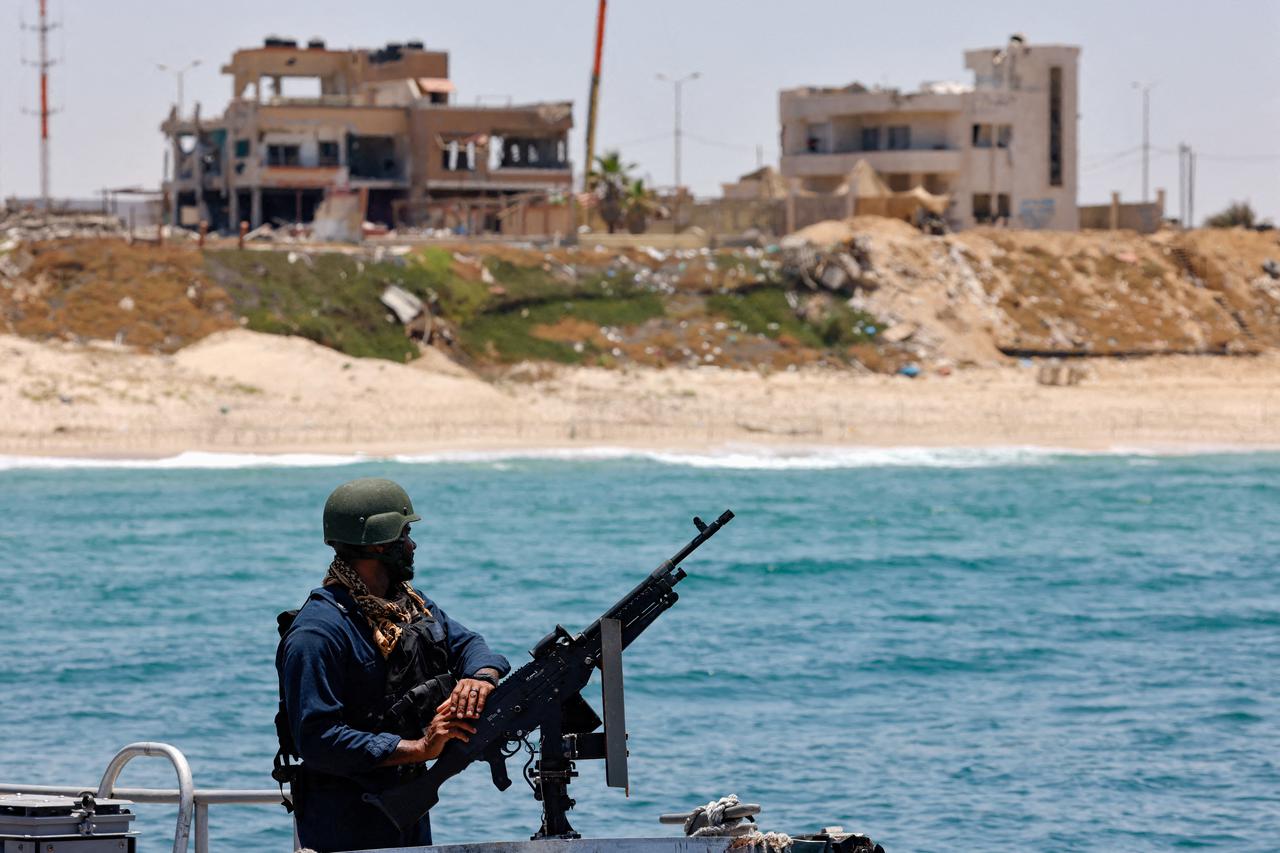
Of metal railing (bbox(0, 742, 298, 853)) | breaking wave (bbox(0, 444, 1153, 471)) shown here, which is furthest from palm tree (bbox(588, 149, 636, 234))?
metal railing (bbox(0, 742, 298, 853))

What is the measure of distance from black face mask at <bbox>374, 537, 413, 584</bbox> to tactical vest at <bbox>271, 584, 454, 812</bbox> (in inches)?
5.8

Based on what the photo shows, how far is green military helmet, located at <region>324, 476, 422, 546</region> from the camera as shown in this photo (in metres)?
5.98

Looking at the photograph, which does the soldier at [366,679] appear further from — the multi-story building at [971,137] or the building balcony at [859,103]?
the building balcony at [859,103]

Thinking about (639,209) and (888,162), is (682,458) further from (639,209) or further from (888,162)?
A: (888,162)

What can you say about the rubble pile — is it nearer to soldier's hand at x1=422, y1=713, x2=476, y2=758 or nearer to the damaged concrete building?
the damaged concrete building

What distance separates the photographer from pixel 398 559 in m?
6.10

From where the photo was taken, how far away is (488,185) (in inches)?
2906

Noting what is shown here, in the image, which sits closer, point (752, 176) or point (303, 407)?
point (303, 407)

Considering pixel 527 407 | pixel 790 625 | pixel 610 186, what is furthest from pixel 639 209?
pixel 790 625

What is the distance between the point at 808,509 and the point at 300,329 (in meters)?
14.9

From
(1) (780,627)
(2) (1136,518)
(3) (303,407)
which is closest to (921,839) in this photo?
(1) (780,627)

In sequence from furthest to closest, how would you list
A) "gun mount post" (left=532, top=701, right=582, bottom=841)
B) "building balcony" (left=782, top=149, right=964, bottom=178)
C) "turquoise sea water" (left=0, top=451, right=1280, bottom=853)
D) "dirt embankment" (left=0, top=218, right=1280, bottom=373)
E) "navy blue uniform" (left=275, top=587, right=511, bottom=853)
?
"building balcony" (left=782, top=149, right=964, bottom=178)
"dirt embankment" (left=0, top=218, right=1280, bottom=373)
"turquoise sea water" (left=0, top=451, right=1280, bottom=853)
"gun mount post" (left=532, top=701, right=582, bottom=841)
"navy blue uniform" (left=275, top=587, right=511, bottom=853)

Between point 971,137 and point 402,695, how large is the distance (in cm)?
7002

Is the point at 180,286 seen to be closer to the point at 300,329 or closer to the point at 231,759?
the point at 300,329
